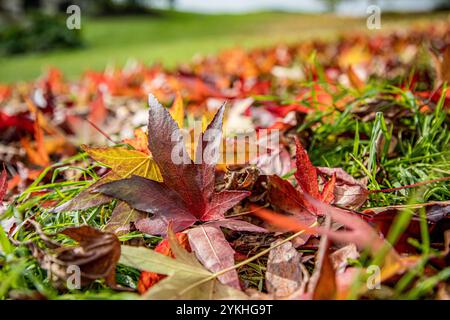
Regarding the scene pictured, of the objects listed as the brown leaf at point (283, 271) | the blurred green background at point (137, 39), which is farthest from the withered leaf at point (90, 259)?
the blurred green background at point (137, 39)

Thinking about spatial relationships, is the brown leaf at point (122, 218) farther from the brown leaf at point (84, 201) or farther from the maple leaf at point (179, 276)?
the maple leaf at point (179, 276)

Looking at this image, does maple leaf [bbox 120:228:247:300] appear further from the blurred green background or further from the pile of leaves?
the blurred green background

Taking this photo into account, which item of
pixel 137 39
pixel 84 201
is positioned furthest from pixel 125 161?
pixel 137 39

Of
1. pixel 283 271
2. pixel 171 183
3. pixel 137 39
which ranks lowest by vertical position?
pixel 283 271

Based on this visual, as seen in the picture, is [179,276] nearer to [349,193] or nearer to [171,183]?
[171,183]

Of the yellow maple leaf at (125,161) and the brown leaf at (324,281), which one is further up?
the yellow maple leaf at (125,161)

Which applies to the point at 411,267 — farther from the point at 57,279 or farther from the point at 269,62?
the point at 269,62
